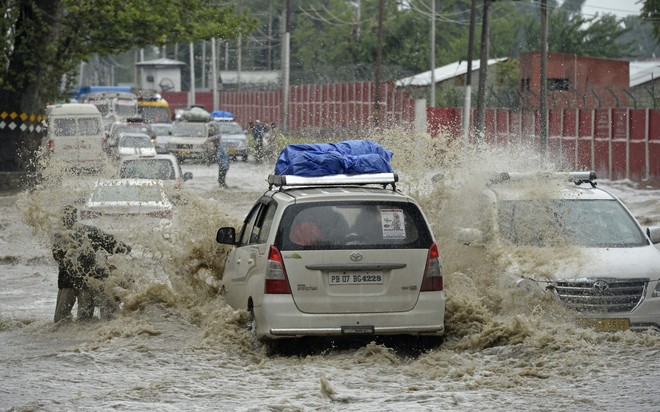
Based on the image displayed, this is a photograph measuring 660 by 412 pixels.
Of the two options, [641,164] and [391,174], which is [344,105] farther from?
[391,174]

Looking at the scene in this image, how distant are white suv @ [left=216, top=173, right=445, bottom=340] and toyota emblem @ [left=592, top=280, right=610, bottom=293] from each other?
163cm

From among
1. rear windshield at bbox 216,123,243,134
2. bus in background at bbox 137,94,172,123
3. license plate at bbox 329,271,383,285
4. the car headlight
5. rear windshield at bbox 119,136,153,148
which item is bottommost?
the car headlight

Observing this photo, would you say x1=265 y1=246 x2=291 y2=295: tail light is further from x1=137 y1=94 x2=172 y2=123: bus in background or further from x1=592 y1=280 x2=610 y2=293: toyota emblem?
x1=137 y1=94 x2=172 y2=123: bus in background

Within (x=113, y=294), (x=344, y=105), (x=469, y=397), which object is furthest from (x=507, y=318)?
(x=344, y=105)

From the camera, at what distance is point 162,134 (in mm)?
60188

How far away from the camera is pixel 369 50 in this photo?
279 feet

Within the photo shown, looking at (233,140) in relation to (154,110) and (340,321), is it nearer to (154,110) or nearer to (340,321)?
(154,110)

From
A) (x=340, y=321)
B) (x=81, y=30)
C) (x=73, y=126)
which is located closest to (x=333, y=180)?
(x=340, y=321)

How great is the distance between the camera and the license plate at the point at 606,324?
10.9 metres

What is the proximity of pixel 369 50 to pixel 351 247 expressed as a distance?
76.0 metres

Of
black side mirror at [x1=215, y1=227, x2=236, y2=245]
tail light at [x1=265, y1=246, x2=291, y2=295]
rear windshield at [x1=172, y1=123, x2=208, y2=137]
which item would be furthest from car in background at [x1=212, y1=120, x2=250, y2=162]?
tail light at [x1=265, y1=246, x2=291, y2=295]

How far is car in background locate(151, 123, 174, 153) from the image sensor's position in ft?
175

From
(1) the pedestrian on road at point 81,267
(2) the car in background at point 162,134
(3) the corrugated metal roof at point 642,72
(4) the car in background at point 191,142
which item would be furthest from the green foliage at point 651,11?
(1) the pedestrian on road at point 81,267

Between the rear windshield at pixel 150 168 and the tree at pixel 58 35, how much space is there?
12905 mm
